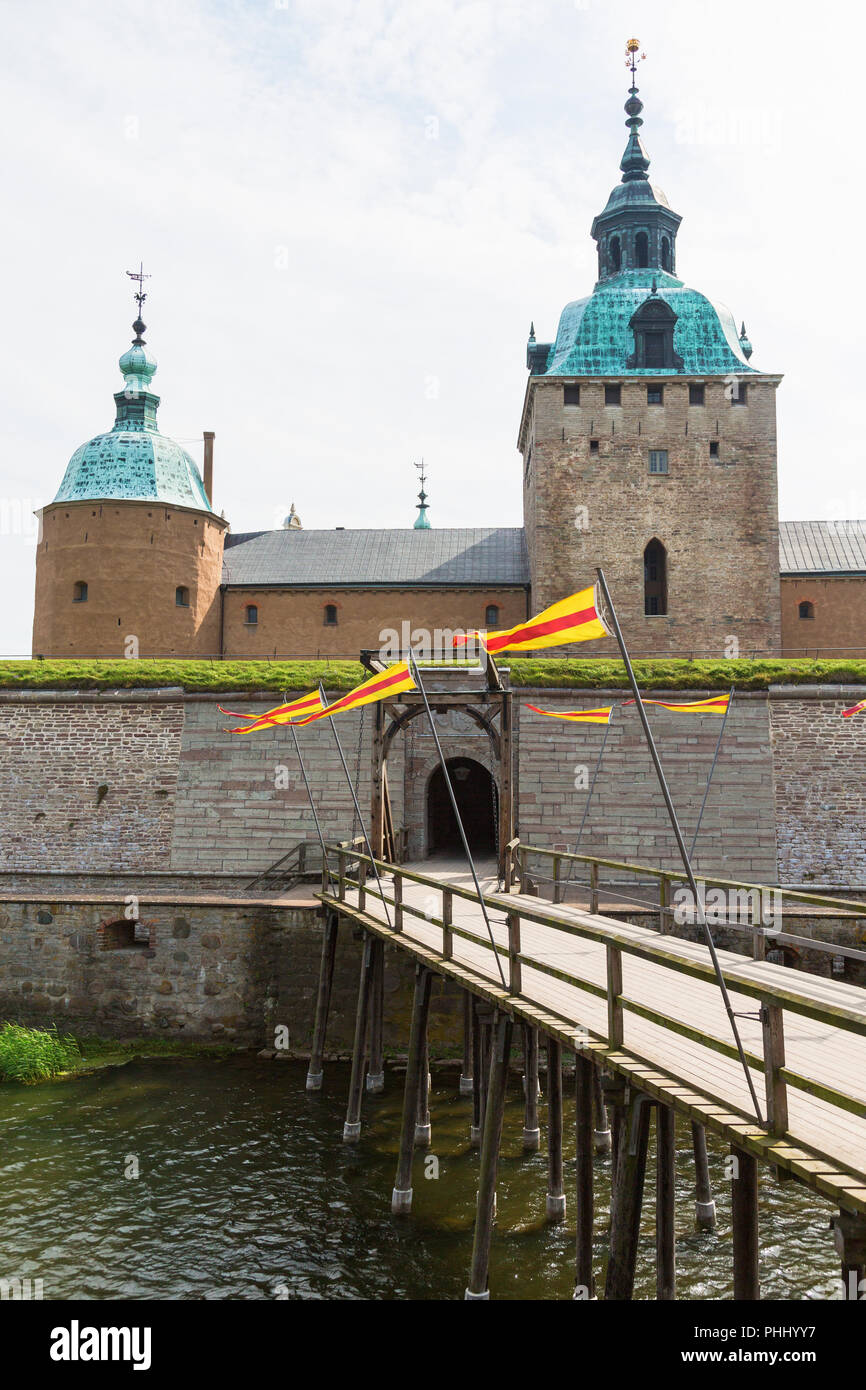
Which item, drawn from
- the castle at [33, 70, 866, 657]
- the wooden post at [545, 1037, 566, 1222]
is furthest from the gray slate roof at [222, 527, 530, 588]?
the wooden post at [545, 1037, 566, 1222]

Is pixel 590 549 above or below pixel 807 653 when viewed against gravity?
above

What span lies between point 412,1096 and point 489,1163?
7.89ft

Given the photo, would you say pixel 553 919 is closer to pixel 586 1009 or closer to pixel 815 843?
pixel 586 1009

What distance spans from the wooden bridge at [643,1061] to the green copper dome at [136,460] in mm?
21936

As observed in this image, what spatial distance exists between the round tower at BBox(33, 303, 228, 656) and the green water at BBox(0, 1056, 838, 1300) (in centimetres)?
1893

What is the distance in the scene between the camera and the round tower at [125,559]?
3164cm

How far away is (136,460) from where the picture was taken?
33.0 meters

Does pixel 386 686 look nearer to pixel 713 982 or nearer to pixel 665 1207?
pixel 665 1207

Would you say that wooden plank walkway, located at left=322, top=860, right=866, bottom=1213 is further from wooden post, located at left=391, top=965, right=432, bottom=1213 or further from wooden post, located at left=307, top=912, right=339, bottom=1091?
wooden post, located at left=307, top=912, right=339, bottom=1091

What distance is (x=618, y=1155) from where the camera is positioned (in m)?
7.40

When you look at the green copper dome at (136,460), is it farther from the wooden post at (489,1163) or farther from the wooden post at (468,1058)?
the wooden post at (489,1163)

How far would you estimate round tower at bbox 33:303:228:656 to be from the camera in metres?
31.6
